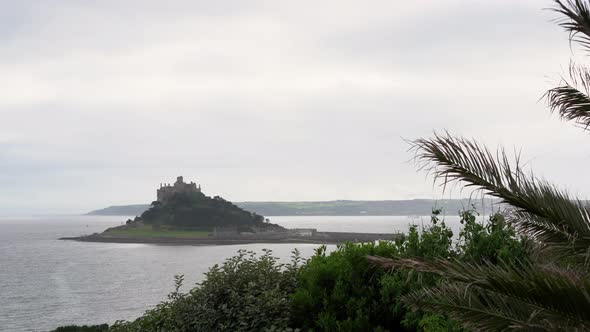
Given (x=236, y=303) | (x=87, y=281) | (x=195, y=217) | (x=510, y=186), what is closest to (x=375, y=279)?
(x=236, y=303)

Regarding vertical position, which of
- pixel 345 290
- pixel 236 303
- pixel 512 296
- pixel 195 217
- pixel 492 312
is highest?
pixel 195 217

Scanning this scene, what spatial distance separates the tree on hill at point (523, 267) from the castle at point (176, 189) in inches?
6361

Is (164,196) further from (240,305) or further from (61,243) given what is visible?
(240,305)

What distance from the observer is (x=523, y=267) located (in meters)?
4.16

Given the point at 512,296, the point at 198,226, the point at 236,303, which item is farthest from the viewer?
the point at 198,226

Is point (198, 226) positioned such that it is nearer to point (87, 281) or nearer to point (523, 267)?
point (87, 281)

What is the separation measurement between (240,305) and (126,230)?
175 metres

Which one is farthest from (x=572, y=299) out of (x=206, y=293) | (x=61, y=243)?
(x=61, y=243)

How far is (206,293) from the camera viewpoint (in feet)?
35.1

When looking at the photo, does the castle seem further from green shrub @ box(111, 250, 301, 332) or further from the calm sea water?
green shrub @ box(111, 250, 301, 332)

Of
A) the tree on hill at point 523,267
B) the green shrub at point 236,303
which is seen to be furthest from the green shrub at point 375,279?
the tree on hill at point 523,267

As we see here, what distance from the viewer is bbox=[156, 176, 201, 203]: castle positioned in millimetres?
164500

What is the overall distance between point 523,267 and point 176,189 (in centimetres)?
16560

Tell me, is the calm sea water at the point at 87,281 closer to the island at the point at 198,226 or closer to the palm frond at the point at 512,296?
the island at the point at 198,226
